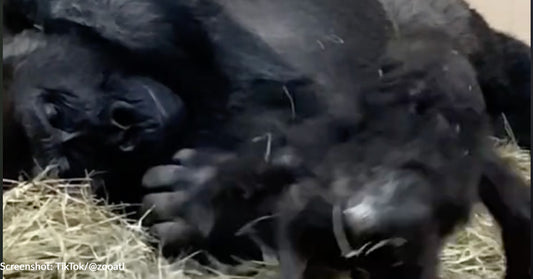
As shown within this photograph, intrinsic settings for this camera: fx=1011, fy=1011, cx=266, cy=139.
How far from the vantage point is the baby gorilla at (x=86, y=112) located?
3.26 feet

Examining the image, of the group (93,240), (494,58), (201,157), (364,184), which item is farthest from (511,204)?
(494,58)

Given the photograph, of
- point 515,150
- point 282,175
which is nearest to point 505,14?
point 515,150

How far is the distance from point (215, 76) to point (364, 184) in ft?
0.83

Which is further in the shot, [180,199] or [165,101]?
[165,101]

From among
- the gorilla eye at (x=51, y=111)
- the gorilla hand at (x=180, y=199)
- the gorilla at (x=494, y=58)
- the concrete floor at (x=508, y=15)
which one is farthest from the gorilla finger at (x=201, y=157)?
the concrete floor at (x=508, y=15)

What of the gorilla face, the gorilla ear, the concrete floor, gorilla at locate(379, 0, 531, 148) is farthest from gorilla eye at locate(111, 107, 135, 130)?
the concrete floor

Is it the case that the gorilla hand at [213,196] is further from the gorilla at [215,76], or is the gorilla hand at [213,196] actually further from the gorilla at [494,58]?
the gorilla at [494,58]

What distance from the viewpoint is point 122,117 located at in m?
1.00

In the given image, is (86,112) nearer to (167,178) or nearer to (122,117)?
(122,117)

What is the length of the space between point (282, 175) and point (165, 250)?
0.15 m

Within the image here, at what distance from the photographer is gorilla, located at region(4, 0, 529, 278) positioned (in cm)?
89

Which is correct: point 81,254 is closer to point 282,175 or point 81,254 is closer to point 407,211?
point 282,175

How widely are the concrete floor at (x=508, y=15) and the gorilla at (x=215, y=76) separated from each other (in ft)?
0.80

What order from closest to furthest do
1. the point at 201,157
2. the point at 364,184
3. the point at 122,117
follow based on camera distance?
the point at 364,184
the point at 201,157
the point at 122,117
